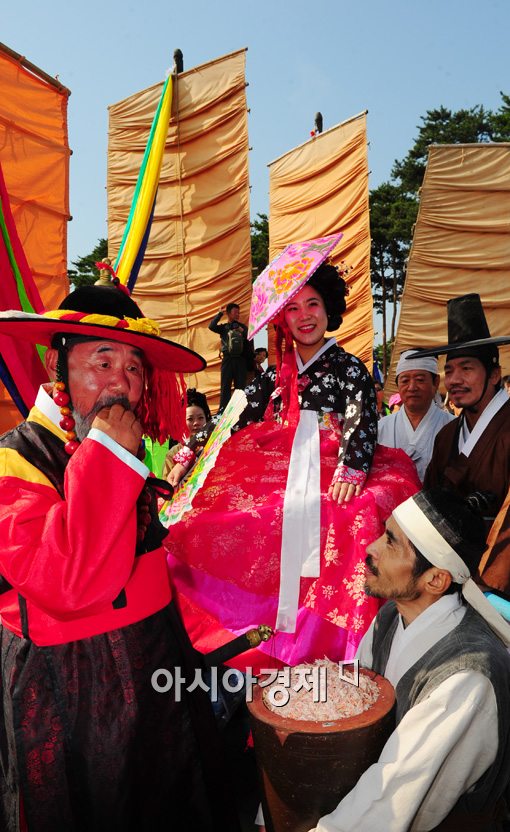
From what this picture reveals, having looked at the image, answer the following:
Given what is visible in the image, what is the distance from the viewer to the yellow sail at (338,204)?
14.1m

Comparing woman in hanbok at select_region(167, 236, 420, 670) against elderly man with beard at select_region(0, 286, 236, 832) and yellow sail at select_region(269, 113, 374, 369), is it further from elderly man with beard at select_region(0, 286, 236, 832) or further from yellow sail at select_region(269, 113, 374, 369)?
yellow sail at select_region(269, 113, 374, 369)

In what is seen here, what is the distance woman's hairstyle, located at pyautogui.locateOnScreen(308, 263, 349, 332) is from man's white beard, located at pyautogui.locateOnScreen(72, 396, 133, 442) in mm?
1548

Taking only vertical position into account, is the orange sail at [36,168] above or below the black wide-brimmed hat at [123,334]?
above

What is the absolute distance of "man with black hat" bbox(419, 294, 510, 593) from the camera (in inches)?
122

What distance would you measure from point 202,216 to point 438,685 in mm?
14593

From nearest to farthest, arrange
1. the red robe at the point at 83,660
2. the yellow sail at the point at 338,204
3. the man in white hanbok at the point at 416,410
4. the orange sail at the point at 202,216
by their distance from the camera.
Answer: the red robe at the point at 83,660 → the man in white hanbok at the point at 416,410 → the yellow sail at the point at 338,204 → the orange sail at the point at 202,216

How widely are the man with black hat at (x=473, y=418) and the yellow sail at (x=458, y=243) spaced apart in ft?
30.5

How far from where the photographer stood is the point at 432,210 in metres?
13.1

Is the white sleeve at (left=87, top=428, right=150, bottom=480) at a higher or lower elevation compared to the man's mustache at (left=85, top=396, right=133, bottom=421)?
lower

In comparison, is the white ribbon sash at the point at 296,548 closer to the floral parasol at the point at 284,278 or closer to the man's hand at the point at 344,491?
the man's hand at the point at 344,491

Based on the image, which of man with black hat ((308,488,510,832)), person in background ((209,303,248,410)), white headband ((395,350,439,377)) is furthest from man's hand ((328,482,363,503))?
person in background ((209,303,248,410))

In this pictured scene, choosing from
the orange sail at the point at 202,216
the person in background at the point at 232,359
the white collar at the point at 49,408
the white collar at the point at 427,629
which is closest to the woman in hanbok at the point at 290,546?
the white collar at the point at 427,629

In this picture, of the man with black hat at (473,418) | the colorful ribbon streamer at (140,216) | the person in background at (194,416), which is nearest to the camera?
the man with black hat at (473,418)

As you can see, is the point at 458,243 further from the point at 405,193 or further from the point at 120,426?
the point at 405,193
